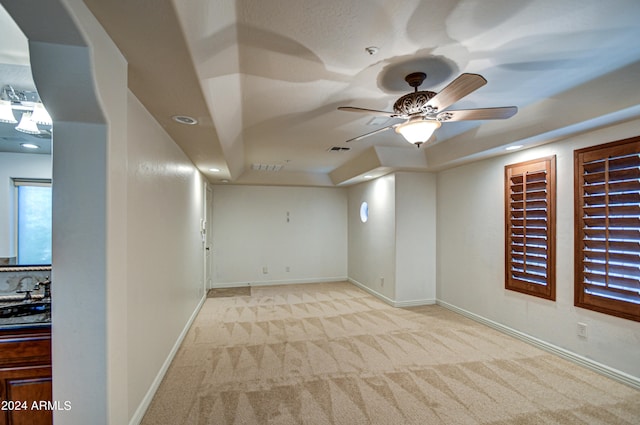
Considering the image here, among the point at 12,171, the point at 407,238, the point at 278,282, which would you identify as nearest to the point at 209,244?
the point at 278,282

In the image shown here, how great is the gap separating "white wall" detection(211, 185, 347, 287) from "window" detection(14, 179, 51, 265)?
3.61m

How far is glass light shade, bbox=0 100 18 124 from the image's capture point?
2.05 meters

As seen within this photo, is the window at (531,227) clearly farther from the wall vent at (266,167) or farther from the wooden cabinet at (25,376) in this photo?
the wooden cabinet at (25,376)

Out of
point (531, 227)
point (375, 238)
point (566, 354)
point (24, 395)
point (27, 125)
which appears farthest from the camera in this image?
point (375, 238)

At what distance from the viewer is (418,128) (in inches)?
85.9

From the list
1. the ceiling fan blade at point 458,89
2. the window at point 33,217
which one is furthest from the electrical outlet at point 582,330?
the window at point 33,217

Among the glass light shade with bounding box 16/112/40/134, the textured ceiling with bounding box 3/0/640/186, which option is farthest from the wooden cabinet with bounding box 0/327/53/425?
the textured ceiling with bounding box 3/0/640/186

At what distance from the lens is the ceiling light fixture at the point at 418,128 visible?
7.08 ft

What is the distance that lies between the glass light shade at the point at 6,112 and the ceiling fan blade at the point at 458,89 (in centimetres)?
298

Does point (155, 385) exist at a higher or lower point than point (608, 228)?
lower

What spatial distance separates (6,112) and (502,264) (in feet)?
16.7

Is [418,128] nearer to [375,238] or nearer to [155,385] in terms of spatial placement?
[155,385]

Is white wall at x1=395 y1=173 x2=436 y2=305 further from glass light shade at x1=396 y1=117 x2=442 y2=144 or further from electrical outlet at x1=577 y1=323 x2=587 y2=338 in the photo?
glass light shade at x1=396 y1=117 x2=442 y2=144

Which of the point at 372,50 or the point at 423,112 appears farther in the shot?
the point at 423,112
